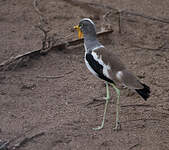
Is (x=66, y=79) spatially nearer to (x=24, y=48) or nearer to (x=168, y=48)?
(x=24, y=48)

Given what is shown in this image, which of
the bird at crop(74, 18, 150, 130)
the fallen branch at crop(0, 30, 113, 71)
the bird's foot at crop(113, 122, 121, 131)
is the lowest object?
the bird's foot at crop(113, 122, 121, 131)

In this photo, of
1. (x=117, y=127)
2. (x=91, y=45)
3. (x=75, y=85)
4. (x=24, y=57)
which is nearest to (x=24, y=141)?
(x=117, y=127)

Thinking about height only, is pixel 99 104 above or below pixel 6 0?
below

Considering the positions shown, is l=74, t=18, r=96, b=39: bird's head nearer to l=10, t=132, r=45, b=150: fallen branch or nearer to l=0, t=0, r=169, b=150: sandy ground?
l=0, t=0, r=169, b=150: sandy ground

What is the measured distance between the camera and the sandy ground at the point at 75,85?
14.6 feet

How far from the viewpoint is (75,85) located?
5.61 meters

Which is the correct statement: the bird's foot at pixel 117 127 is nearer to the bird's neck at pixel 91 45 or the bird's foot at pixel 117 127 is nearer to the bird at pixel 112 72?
the bird at pixel 112 72

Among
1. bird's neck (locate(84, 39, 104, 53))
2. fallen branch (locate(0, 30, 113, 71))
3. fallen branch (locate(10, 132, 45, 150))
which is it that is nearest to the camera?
fallen branch (locate(10, 132, 45, 150))

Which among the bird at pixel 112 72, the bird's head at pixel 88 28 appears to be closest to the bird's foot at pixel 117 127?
the bird at pixel 112 72

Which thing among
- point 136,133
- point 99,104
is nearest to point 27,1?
point 99,104

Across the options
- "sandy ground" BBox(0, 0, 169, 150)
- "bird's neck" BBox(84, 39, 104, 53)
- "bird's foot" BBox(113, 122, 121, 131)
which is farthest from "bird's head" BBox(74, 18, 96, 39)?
"bird's foot" BBox(113, 122, 121, 131)

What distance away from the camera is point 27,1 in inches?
323

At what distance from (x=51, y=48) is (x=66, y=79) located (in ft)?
2.75

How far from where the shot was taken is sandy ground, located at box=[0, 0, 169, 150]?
14.6ft
